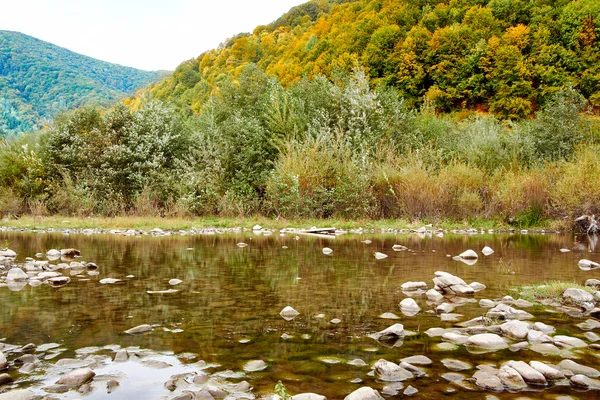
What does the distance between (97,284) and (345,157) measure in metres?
15.8

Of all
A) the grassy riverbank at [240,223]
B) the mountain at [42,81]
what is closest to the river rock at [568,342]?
the grassy riverbank at [240,223]

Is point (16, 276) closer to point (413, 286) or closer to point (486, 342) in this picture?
point (413, 286)

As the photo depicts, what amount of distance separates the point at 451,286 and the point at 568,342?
2.70 m

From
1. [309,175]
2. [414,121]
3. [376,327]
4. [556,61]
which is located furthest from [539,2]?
[376,327]

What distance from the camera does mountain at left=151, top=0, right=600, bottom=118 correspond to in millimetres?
57500

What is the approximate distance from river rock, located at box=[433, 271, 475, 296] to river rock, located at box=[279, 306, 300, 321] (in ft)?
8.83

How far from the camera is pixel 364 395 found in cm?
330

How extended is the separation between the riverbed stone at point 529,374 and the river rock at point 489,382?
24cm

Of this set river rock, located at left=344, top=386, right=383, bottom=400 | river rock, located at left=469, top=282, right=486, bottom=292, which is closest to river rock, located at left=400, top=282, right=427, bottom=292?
river rock, located at left=469, top=282, right=486, bottom=292

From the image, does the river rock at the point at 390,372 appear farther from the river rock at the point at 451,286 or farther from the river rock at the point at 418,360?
the river rock at the point at 451,286

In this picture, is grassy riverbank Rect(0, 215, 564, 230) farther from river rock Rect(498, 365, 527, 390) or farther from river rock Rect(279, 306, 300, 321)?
river rock Rect(498, 365, 527, 390)

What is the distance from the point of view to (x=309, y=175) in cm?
2180

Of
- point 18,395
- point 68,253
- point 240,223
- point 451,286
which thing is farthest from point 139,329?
point 240,223

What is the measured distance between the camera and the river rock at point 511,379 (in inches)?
143
